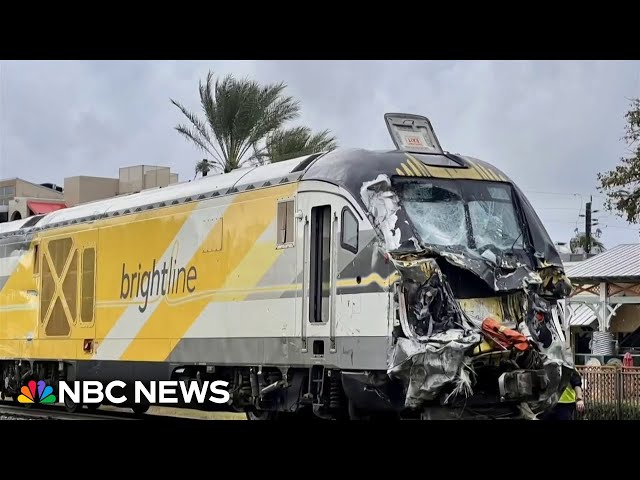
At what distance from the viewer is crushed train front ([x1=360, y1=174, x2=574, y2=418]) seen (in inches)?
519

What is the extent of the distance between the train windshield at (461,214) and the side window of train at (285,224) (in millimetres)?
1726

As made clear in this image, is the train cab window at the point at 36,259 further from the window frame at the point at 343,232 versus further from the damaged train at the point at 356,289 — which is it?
the window frame at the point at 343,232

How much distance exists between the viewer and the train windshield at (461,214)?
13977 millimetres

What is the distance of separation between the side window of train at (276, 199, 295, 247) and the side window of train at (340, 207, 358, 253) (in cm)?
108

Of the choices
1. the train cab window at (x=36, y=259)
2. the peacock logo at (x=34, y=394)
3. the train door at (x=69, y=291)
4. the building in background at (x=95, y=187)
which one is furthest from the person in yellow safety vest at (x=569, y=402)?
the building in background at (x=95, y=187)

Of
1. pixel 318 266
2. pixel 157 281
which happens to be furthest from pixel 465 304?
pixel 157 281

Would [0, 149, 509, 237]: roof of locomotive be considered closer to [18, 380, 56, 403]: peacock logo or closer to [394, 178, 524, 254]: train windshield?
[394, 178, 524, 254]: train windshield

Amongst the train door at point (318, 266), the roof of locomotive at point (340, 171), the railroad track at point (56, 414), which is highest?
the roof of locomotive at point (340, 171)

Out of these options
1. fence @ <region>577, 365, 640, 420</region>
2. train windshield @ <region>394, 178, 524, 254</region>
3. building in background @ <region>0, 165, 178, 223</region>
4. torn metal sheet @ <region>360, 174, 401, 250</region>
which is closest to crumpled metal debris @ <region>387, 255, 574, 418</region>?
torn metal sheet @ <region>360, 174, 401, 250</region>

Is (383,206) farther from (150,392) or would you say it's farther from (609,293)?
(609,293)

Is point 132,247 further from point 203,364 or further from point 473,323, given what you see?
point 473,323
